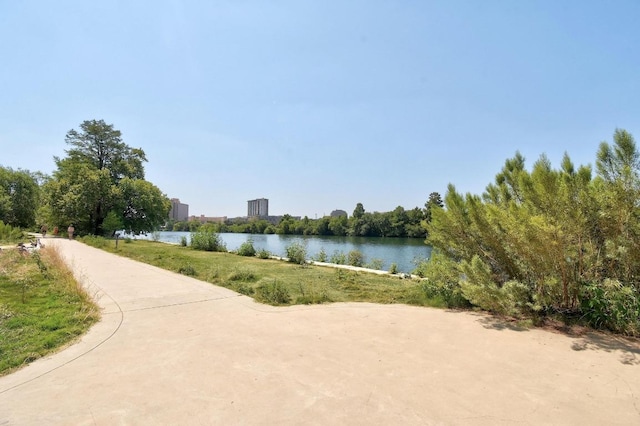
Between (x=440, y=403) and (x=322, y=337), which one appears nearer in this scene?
(x=440, y=403)

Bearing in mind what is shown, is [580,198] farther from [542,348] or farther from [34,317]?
[34,317]

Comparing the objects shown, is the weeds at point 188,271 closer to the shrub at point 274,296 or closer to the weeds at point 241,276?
the weeds at point 241,276

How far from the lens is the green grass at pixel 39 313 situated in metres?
4.20

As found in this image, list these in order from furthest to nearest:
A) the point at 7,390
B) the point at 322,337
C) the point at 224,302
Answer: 1. the point at 224,302
2. the point at 322,337
3. the point at 7,390

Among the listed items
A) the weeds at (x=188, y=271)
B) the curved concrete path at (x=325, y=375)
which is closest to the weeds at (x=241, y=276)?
the weeds at (x=188, y=271)

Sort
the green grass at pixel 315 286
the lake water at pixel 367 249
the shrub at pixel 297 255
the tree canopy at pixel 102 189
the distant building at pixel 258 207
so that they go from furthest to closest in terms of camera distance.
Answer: the distant building at pixel 258 207, the tree canopy at pixel 102 189, the lake water at pixel 367 249, the shrub at pixel 297 255, the green grass at pixel 315 286

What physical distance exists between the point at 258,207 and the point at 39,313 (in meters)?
156

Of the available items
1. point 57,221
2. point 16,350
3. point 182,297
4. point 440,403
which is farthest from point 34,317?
point 57,221

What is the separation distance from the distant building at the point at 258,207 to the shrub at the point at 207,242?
13119cm

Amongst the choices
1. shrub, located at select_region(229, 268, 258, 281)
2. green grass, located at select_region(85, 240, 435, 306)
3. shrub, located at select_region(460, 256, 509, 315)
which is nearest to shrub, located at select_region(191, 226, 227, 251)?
green grass, located at select_region(85, 240, 435, 306)

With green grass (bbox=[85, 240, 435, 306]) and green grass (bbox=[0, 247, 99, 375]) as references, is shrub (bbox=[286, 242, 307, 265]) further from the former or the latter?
green grass (bbox=[0, 247, 99, 375])

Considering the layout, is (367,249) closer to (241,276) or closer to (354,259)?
(354,259)

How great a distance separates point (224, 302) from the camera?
22.6 ft

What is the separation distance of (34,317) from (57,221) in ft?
111
